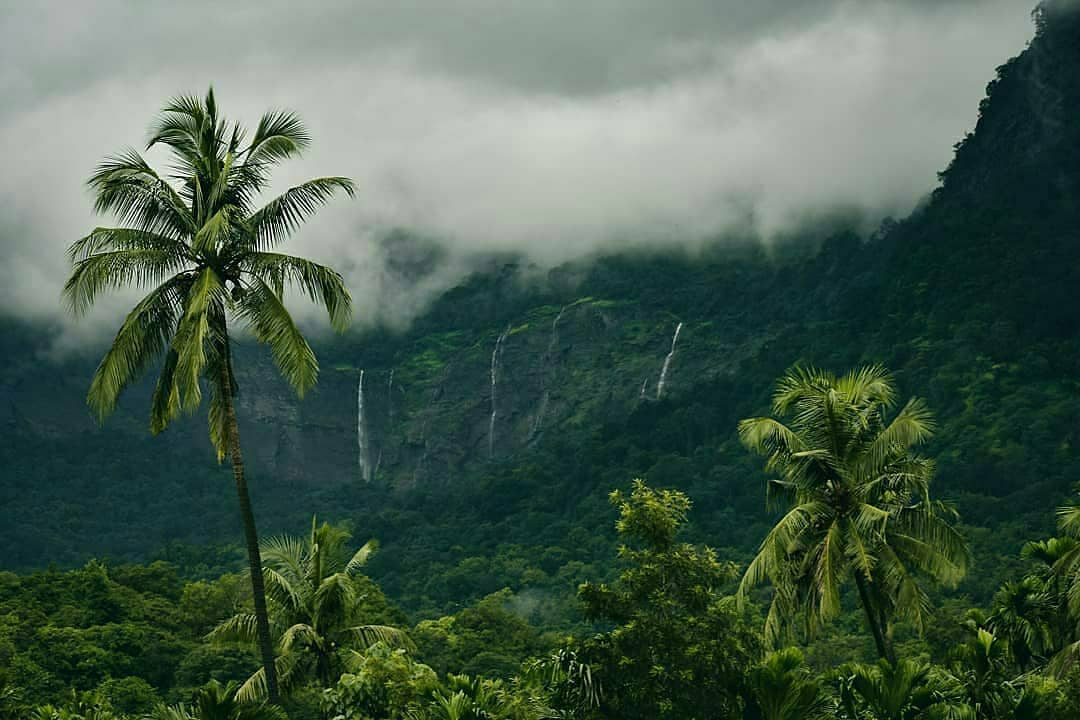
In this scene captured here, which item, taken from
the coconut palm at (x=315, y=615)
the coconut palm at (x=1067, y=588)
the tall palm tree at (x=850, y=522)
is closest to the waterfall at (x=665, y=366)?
the coconut palm at (x=315, y=615)

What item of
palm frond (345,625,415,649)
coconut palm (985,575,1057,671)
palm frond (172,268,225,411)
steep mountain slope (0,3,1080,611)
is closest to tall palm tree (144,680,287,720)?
palm frond (172,268,225,411)

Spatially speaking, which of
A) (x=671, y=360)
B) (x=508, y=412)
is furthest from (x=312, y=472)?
(x=671, y=360)

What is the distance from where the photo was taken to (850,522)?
24.2 meters

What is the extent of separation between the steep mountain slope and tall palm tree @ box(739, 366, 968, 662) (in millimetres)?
51198

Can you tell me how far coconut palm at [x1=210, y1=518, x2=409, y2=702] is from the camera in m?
29.3

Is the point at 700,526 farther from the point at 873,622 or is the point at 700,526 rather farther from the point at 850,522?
the point at 850,522

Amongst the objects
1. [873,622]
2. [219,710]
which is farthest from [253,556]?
[873,622]

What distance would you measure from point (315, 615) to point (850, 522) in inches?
494

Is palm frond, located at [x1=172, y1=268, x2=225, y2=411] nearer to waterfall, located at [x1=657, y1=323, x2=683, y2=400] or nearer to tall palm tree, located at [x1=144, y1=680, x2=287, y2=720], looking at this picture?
tall palm tree, located at [x1=144, y1=680, x2=287, y2=720]

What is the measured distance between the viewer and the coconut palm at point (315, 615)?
2931 centimetres

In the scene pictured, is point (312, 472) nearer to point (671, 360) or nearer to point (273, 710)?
point (671, 360)

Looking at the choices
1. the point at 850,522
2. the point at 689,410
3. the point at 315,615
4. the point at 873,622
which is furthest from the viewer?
the point at 689,410

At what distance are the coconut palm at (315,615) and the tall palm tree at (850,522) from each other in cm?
897

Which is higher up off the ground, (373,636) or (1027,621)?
(373,636)
